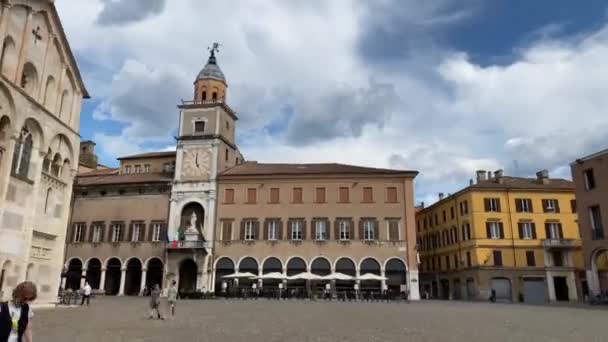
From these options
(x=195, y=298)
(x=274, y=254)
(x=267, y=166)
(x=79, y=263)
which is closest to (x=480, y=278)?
(x=274, y=254)

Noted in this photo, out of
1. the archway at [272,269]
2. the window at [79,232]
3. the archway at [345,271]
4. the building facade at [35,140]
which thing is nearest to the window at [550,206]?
the archway at [345,271]

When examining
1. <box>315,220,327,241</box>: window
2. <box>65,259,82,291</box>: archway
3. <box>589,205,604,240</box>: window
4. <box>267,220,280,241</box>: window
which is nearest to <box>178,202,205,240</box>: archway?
<box>267,220,280,241</box>: window

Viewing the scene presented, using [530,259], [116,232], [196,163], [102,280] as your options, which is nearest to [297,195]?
[196,163]

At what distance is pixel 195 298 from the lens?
115ft

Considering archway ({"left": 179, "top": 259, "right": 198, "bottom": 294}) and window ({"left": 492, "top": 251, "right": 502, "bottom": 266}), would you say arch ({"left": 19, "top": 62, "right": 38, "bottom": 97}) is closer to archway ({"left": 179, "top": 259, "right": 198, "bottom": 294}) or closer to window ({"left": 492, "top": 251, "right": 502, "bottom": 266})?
archway ({"left": 179, "top": 259, "right": 198, "bottom": 294})

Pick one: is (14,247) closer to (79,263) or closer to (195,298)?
(195,298)

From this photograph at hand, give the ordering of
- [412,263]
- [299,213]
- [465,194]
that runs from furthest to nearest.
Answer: [465,194] → [299,213] → [412,263]

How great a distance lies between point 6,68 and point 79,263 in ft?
92.7

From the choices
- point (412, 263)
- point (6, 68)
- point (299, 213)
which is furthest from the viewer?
point (299, 213)

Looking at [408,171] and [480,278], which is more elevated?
[408,171]

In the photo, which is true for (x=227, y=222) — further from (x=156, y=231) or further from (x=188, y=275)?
(x=156, y=231)

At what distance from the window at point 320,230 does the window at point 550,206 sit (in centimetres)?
2049

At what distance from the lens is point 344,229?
39.6 metres

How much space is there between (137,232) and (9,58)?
2549 cm
